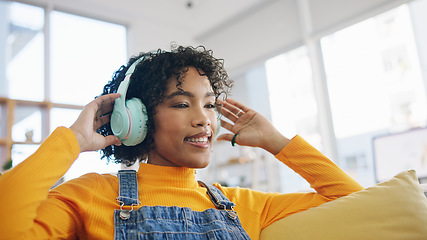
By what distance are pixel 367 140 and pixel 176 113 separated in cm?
291

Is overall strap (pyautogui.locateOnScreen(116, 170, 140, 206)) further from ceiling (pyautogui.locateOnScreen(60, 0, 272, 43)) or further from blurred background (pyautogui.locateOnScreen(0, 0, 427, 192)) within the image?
ceiling (pyautogui.locateOnScreen(60, 0, 272, 43))

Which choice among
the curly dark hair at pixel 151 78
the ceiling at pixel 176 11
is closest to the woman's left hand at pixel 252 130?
the curly dark hair at pixel 151 78

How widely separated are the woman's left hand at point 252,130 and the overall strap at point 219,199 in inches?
9.1

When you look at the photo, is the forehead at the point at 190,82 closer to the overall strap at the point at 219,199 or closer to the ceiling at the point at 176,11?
the overall strap at the point at 219,199

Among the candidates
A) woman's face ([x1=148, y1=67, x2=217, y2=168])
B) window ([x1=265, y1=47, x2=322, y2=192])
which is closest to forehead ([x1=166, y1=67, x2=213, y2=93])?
woman's face ([x1=148, y1=67, x2=217, y2=168])

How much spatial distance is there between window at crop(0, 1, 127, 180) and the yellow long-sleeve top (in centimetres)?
310

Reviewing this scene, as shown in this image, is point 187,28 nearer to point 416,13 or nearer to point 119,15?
point 119,15

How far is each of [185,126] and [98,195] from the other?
311 millimetres

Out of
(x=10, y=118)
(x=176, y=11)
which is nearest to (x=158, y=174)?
(x=10, y=118)

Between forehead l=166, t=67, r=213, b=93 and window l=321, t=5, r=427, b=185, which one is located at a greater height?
window l=321, t=5, r=427, b=185

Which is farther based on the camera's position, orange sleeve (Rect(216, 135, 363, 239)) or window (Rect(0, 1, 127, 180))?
window (Rect(0, 1, 127, 180))

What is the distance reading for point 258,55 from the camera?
4336 millimetres

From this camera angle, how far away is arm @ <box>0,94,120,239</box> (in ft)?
2.66

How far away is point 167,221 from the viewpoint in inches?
38.5
